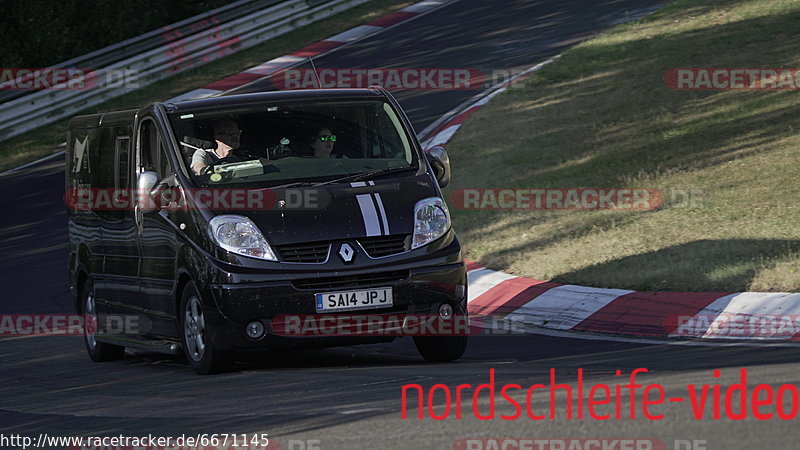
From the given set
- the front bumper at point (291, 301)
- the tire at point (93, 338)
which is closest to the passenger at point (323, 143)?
the front bumper at point (291, 301)

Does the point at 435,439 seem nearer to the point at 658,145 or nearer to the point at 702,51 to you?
the point at 658,145

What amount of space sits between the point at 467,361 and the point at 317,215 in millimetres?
1467

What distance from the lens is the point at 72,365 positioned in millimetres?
10953

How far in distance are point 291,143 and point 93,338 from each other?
3066 millimetres

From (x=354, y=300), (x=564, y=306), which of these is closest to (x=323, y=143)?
(x=354, y=300)

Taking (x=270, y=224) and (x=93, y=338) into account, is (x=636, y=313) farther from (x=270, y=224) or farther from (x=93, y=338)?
(x=93, y=338)

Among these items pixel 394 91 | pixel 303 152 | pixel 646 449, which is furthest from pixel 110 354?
pixel 394 91

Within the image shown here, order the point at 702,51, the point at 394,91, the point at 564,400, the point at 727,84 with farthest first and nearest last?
the point at 394,91 → the point at 702,51 → the point at 727,84 → the point at 564,400

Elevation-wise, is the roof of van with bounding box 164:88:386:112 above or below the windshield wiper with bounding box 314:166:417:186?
above

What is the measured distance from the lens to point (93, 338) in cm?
1116

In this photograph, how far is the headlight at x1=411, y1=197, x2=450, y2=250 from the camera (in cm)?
861

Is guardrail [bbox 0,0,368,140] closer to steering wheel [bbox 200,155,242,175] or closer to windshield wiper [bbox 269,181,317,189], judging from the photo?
steering wheel [bbox 200,155,242,175]

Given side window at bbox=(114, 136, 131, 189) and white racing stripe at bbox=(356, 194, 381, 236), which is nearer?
white racing stripe at bbox=(356, 194, 381, 236)

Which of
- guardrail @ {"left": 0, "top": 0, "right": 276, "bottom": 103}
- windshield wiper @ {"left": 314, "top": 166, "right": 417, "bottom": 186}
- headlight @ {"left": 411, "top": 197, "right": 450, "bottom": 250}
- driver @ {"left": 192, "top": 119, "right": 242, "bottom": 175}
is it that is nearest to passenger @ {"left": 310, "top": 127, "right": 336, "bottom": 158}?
windshield wiper @ {"left": 314, "top": 166, "right": 417, "bottom": 186}
